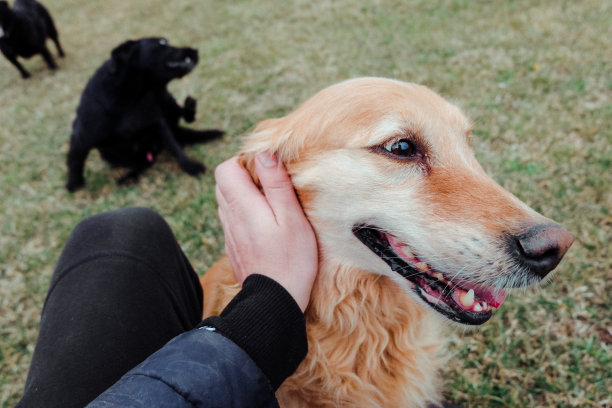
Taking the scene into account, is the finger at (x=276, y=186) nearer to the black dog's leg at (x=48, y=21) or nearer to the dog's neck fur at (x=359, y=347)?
the dog's neck fur at (x=359, y=347)

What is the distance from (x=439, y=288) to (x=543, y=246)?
0.44 m

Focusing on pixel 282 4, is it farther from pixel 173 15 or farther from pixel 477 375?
pixel 477 375

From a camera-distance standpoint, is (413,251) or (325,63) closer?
(413,251)

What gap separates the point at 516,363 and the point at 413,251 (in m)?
1.33

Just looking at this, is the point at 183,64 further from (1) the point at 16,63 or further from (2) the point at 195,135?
(1) the point at 16,63

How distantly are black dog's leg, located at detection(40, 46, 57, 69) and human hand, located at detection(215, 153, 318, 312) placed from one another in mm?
8667

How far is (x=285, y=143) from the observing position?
1856 mm

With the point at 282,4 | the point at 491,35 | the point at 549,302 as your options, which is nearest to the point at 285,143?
the point at 549,302

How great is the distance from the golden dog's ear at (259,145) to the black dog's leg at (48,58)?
28.1 ft

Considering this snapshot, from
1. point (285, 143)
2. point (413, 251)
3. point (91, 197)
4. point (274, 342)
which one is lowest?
point (91, 197)

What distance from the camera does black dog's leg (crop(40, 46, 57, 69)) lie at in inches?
325

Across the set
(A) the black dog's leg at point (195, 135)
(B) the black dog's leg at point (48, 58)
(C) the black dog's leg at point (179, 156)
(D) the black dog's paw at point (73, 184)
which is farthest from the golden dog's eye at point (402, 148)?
(B) the black dog's leg at point (48, 58)

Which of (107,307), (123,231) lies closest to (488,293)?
(107,307)

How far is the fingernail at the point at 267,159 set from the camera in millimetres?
1831
